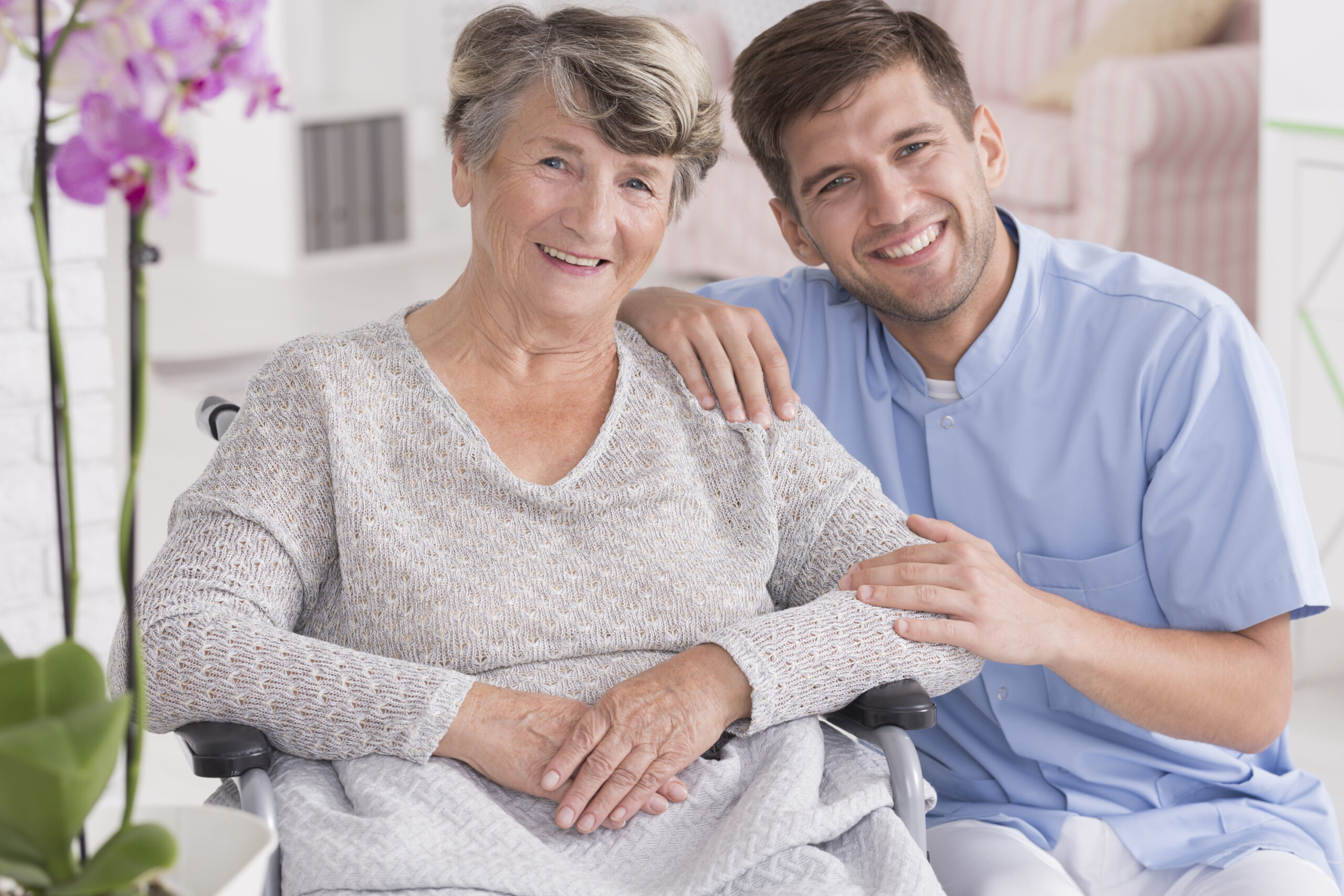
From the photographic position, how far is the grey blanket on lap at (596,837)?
1159mm

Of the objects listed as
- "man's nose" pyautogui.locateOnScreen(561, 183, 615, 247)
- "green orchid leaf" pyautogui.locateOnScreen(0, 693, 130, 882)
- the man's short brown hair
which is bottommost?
"green orchid leaf" pyautogui.locateOnScreen(0, 693, 130, 882)

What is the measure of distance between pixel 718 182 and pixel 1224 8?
6.15 ft

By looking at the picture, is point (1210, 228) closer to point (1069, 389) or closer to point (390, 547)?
point (1069, 389)

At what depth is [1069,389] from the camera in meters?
1.57

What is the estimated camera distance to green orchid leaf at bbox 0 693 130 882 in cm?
55

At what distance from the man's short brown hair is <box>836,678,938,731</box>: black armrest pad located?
0.69m

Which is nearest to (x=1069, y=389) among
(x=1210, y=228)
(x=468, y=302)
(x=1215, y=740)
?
(x=1215, y=740)

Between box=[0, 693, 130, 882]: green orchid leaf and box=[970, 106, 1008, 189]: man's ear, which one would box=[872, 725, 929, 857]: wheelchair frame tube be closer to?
box=[970, 106, 1008, 189]: man's ear

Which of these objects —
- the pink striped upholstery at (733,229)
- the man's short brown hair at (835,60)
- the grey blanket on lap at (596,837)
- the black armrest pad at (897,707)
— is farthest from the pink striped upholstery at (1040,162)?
the grey blanket on lap at (596,837)

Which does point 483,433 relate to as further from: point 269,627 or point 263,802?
point 263,802

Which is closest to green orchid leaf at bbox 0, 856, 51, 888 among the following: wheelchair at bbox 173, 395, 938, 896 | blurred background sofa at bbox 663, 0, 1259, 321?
wheelchair at bbox 173, 395, 938, 896

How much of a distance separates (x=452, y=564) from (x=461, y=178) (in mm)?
463

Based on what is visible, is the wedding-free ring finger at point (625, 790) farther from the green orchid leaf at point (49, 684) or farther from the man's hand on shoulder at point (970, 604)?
the green orchid leaf at point (49, 684)

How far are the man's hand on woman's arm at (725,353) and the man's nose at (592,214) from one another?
19 cm
